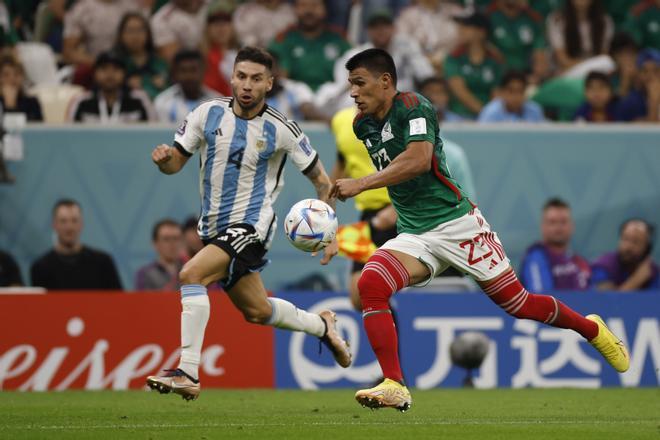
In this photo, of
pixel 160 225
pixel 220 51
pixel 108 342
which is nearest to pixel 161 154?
pixel 108 342

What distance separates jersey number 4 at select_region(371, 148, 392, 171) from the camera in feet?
27.9

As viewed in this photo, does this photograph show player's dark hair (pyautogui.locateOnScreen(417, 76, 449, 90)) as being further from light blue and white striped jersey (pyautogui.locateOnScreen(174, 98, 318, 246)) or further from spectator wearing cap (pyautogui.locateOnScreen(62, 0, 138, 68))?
light blue and white striped jersey (pyautogui.locateOnScreen(174, 98, 318, 246))

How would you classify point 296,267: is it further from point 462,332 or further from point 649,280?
point 649,280

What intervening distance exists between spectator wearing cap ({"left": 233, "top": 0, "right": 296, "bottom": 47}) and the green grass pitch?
5.80 m

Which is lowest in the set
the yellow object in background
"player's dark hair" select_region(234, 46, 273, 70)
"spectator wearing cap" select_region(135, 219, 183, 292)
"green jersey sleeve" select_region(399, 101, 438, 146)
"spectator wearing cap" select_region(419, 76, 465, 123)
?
"spectator wearing cap" select_region(135, 219, 183, 292)

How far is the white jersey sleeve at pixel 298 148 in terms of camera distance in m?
9.48

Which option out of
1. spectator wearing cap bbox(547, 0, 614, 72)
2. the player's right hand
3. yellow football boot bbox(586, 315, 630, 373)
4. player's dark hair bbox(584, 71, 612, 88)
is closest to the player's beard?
the player's right hand

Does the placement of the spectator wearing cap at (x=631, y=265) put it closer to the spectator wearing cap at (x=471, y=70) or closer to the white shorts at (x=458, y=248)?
the spectator wearing cap at (x=471, y=70)

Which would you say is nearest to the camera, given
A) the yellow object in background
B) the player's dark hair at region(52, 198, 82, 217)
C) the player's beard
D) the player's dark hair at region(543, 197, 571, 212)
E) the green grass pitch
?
the green grass pitch

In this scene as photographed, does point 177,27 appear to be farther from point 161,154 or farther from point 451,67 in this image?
point 161,154

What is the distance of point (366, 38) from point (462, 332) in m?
5.18

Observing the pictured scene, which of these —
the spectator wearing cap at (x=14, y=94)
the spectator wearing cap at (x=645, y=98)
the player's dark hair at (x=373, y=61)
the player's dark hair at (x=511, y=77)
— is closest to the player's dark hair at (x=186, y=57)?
the spectator wearing cap at (x=14, y=94)

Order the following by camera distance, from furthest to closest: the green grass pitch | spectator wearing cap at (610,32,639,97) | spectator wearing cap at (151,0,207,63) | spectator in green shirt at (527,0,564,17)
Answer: spectator in green shirt at (527,0,564,17) → spectator wearing cap at (610,32,639,97) → spectator wearing cap at (151,0,207,63) → the green grass pitch

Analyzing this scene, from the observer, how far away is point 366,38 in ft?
54.6
